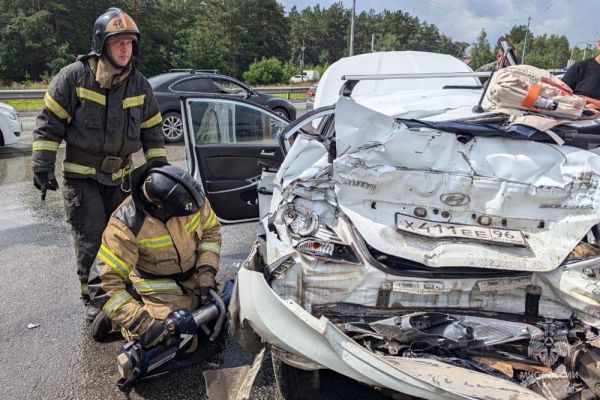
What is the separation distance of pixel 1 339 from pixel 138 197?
128 centimetres

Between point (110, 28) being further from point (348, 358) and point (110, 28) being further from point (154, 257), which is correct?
point (348, 358)

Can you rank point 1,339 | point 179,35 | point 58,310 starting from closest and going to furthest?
point 1,339 → point 58,310 → point 179,35

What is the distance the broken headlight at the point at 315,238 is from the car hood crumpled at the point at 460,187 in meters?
0.12

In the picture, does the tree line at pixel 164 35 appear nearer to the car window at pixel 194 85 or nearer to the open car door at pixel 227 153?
the car window at pixel 194 85

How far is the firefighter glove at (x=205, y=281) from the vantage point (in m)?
3.00

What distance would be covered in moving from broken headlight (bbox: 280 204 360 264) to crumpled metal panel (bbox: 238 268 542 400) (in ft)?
1.06

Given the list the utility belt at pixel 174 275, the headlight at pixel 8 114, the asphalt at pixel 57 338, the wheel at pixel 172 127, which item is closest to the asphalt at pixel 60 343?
the asphalt at pixel 57 338

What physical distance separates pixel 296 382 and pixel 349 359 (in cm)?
53

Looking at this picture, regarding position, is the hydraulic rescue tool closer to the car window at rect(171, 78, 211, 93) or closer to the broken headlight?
the broken headlight

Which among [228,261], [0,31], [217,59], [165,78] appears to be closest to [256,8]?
[217,59]

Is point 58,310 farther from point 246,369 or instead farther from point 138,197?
point 246,369

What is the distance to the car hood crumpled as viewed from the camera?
2.27 meters

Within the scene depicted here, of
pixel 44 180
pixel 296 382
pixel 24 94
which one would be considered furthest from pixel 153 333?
pixel 24 94

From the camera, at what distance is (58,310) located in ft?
11.4
